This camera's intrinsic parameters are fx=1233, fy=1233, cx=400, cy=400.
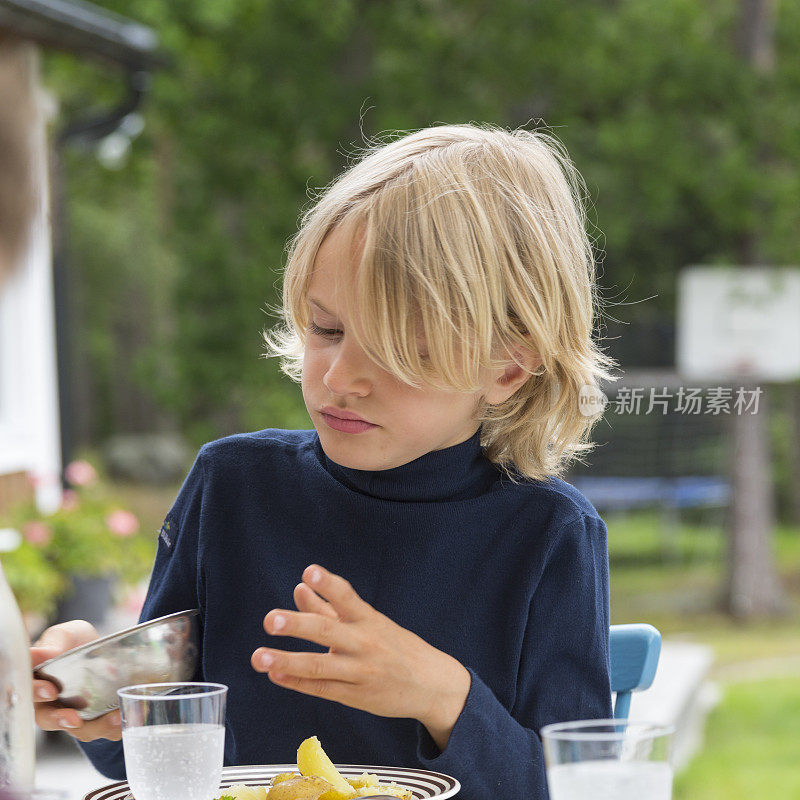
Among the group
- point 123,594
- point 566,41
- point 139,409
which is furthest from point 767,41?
point 139,409

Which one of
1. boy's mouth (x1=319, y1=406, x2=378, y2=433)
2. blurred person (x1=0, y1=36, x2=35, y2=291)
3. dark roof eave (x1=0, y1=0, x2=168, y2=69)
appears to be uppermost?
dark roof eave (x1=0, y1=0, x2=168, y2=69)

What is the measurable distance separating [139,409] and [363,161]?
631 inches

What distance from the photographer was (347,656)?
732 millimetres

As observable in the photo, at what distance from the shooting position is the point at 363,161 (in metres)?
1.08

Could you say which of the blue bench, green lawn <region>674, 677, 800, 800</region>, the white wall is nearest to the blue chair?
green lawn <region>674, 677, 800, 800</region>

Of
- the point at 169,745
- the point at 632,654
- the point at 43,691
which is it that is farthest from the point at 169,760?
the point at 632,654

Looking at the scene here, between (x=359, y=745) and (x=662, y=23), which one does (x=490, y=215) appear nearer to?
(x=359, y=745)

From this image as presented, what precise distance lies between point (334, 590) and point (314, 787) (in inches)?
A: 5.6

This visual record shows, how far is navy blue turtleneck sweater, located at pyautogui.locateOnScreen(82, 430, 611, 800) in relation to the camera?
1.05m

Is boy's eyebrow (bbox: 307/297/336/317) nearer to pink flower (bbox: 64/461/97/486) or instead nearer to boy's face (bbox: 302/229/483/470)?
boy's face (bbox: 302/229/483/470)

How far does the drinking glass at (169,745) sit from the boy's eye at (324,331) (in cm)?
33

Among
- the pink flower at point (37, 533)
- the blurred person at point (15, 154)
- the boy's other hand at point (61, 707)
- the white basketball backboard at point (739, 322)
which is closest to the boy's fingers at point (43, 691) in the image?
the boy's other hand at point (61, 707)

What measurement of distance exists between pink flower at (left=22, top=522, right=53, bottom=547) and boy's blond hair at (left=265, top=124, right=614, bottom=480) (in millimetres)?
3071

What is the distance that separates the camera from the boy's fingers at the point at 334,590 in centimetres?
71
